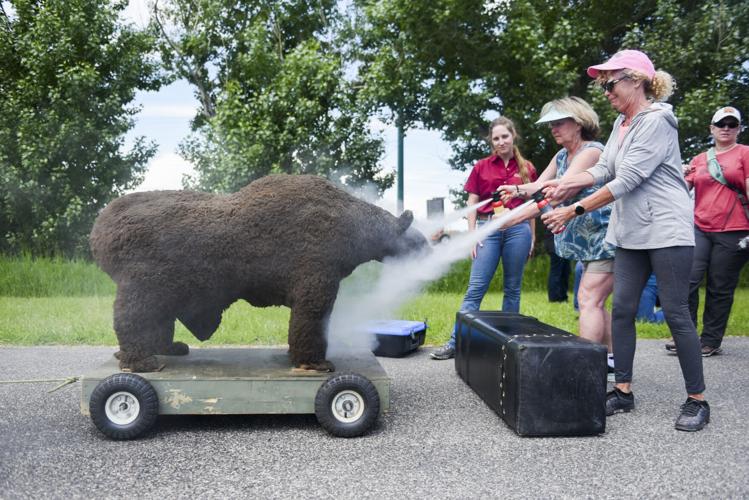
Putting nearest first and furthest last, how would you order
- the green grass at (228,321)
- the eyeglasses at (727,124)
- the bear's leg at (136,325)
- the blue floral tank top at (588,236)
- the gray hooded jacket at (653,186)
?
the bear's leg at (136,325), the gray hooded jacket at (653,186), the blue floral tank top at (588,236), the eyeglasses at (727,124), the green grass at (228,321)

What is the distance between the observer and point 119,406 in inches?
150

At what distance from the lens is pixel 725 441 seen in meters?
3.90

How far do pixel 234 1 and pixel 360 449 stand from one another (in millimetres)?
22282

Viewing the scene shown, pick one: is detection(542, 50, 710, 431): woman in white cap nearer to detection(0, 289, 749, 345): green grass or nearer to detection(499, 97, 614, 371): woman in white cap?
detection(499, 97, 614, 371): woman in white cap

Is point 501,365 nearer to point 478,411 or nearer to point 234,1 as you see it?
point 478,411

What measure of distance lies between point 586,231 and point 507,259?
1123mm

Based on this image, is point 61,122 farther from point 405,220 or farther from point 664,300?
point 664,300

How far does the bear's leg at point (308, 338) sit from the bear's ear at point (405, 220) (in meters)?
0.84

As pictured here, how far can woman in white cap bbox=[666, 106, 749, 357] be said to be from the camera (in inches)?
254

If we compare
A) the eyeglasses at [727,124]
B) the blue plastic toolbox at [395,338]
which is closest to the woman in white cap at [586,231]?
the blue plastic toolbox at [395,338]

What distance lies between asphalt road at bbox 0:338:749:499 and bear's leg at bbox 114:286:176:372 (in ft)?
1.48

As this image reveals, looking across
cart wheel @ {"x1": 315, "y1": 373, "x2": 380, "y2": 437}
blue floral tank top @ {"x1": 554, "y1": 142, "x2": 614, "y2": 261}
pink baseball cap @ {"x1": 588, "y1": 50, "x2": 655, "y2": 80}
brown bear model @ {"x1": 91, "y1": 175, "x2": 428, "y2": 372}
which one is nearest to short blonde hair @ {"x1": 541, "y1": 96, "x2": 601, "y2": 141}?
blue floral tank top @ {"x1": 554, "y1": 142, "x2": 614, "y2": 261}

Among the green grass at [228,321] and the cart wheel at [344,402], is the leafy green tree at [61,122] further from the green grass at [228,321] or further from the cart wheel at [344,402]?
the cart wheel at [344,402]

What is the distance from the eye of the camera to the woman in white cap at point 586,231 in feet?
16.1
